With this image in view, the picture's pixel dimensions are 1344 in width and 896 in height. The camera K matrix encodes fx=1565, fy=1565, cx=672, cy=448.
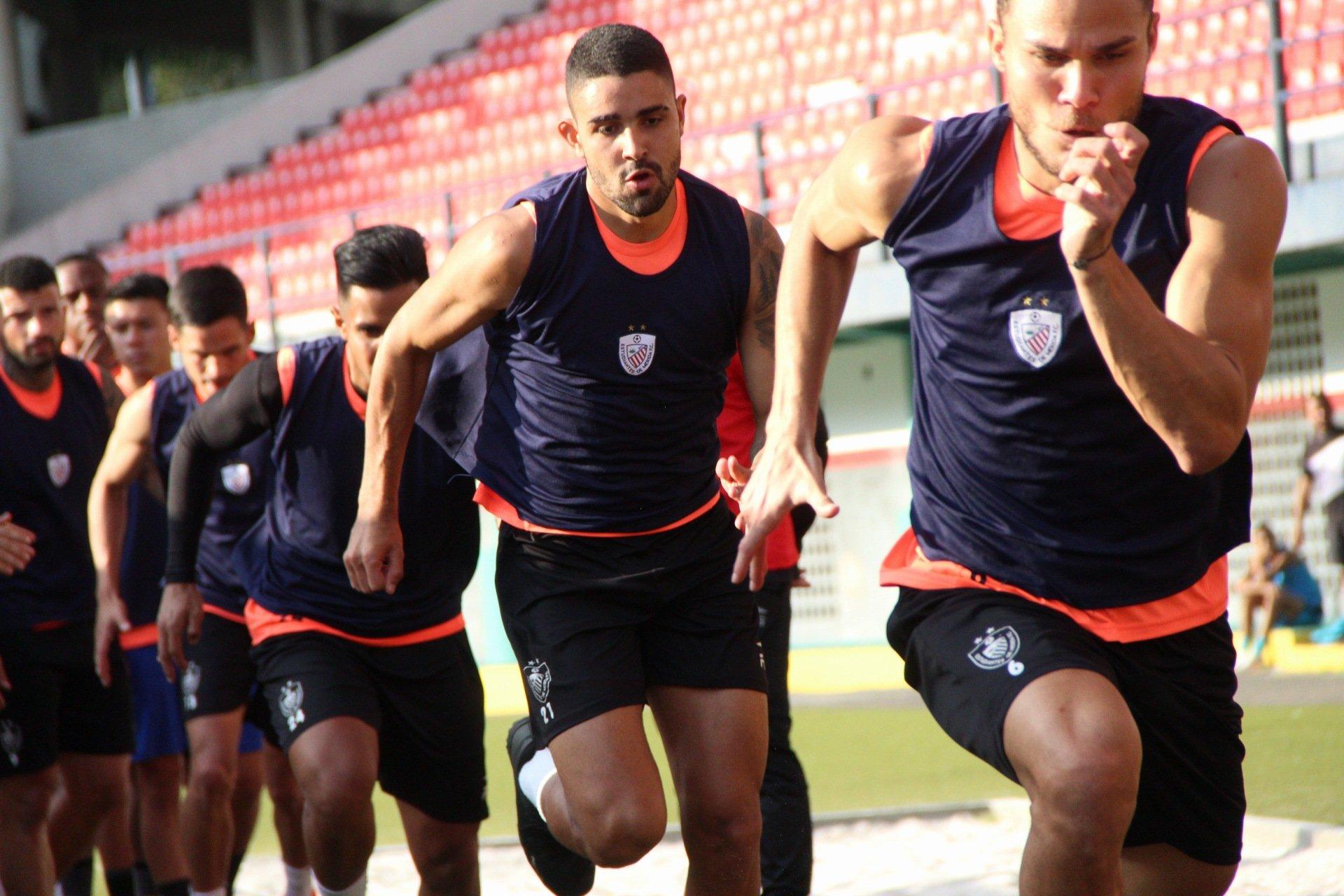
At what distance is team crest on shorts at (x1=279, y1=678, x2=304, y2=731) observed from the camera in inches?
181

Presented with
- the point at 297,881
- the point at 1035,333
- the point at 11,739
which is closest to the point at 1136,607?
the point at 1035,333

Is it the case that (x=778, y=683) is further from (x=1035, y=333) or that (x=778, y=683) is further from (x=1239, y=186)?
(x=1239, y=186)

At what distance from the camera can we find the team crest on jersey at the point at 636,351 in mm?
3889

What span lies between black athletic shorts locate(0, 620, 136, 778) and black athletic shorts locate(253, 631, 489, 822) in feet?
3.59

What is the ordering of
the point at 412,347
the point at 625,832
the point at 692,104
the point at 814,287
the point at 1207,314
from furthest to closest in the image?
the point at 692,104, the point at 412,347, the point at 625,832, the point at 814,287, the point at 1207,314

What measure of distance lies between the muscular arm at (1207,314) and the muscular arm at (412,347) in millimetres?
1668

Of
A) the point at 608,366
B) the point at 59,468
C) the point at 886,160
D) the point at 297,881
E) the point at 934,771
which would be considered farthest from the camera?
the point at 934,771

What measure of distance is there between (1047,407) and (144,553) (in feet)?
14.9

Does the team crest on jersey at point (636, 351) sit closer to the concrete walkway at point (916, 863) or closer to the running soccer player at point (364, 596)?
the running soccer player at point (364, 596)

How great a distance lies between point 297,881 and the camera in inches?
223

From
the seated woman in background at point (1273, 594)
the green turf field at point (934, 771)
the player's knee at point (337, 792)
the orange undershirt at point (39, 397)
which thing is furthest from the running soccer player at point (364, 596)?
the seated woman in background at point (1273, 594)

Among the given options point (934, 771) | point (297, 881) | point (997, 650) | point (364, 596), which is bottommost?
point (934, 771)

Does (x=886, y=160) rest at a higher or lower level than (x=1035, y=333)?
higher

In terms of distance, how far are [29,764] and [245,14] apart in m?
24.4
